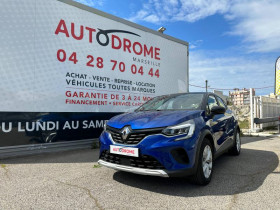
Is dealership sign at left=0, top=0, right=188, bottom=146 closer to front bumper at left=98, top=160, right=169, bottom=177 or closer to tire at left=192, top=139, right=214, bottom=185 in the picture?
front bumper at left=98, top=160, right=169, bottom=177

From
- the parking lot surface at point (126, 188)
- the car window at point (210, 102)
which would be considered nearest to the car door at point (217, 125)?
the car window at point (210, 102)

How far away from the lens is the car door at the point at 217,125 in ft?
12.1

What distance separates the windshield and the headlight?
0.71 m

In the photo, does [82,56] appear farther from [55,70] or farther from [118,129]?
[118,129]

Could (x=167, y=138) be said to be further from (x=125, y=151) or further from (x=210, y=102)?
(x=210, y=102)

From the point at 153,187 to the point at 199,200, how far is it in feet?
2.28

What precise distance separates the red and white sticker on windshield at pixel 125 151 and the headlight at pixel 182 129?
17.9 inches

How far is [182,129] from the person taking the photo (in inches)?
116

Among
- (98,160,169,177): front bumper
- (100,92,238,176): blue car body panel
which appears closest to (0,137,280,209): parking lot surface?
(98,160,169,177): front bumper

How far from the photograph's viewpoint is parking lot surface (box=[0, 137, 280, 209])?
2.64 metres

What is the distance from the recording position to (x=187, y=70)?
363 inches

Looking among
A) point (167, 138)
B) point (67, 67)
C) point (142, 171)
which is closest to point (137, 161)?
point (142, 171)

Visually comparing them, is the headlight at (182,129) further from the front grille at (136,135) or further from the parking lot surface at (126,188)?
the parking lot surface at (126,188)

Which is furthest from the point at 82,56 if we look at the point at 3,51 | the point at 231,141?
the point at 231,141
